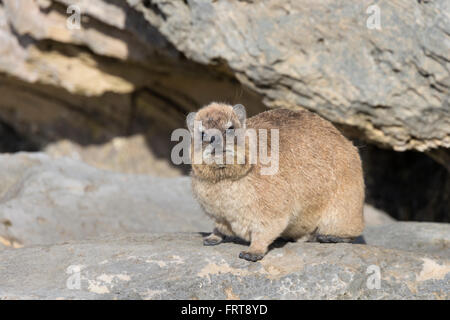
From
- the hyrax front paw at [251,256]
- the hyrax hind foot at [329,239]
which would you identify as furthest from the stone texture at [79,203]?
the hyrax front paw at [251,256]

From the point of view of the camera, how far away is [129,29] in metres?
10.7

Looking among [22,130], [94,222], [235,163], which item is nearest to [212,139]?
[235,163]

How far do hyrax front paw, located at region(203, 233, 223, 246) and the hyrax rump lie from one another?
12 millimetres

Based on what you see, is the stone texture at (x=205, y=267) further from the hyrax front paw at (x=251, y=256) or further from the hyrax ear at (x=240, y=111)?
the hyrax ear at (x=240, y=111)

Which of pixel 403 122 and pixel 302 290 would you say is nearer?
pixel 302 290

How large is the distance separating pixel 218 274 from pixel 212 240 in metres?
1.07

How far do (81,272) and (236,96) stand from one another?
592cm

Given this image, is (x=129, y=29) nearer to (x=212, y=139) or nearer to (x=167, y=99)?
(x=167, y=99)

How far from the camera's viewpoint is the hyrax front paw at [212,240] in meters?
6.71

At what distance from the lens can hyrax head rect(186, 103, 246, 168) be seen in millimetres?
5820

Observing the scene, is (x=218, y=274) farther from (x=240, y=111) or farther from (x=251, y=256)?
(x=240, y=111)

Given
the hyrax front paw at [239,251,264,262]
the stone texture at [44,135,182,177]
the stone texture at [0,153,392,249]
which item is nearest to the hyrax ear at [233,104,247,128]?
the hyrax front paw at [239,251,264,262]

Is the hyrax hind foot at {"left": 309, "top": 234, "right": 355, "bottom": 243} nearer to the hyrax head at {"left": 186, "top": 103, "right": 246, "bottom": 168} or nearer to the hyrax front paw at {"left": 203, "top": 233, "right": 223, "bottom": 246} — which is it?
the hyrax front paw at {"left": 203, "top": 233, "right": 223, "bottom": 246}

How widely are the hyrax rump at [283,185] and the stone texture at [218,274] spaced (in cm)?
40
